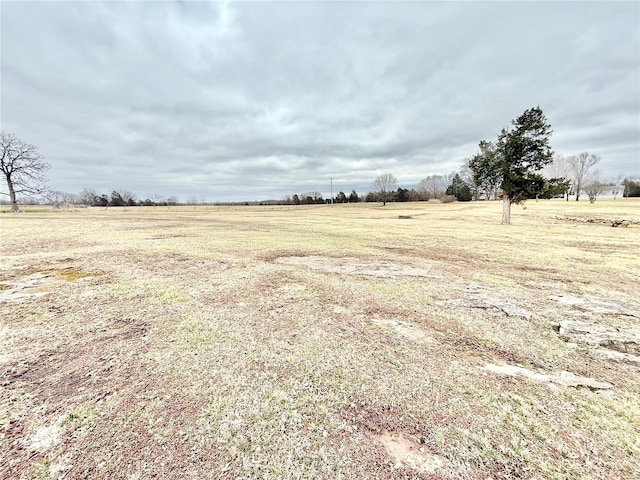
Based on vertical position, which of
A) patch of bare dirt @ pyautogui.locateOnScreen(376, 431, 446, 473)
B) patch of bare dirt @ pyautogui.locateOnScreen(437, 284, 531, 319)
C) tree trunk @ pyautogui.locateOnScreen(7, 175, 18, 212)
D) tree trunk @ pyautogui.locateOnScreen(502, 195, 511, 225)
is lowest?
patch of bare dirt @ pyautogui.locateOnScreen(437, 284, 531, 319)

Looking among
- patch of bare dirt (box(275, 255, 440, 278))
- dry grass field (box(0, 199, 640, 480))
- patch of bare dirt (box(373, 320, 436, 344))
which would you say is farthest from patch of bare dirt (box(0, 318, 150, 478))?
patch of bare dirt (box(275, 255, 440, 278))

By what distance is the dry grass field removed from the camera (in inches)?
64.9

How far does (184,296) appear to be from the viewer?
14.4 ft

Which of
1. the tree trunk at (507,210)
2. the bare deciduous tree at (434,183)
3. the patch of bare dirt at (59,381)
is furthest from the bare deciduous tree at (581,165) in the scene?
the patch of bare dirt at (59,381)

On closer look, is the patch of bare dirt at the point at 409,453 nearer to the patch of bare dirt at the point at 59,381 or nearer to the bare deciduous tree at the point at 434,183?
the patch of bare dirt at the point at 59,381

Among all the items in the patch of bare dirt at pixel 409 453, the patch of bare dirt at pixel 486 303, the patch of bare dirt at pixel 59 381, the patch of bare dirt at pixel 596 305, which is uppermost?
the patch of bare dirt at pixel 59 381

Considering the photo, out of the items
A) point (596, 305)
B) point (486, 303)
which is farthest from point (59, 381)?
point (596, 305)

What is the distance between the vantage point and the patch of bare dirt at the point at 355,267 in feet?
19.4

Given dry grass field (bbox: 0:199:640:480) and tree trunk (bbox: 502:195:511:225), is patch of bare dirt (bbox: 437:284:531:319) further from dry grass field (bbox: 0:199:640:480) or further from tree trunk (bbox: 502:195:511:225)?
tree trunk (bbox: 502:195:511:225)

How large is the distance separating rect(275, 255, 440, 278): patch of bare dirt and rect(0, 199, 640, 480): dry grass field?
673 mm

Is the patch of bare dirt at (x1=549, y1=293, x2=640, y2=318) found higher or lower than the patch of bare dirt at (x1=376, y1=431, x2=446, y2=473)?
lower

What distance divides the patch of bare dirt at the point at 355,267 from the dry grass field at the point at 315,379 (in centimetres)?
67

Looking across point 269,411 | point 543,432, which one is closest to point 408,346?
point 543,432

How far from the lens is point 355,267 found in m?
6.45
